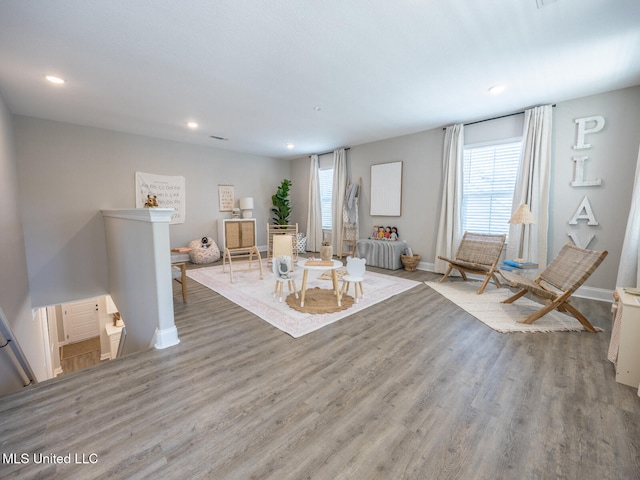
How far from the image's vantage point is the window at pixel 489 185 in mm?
4062

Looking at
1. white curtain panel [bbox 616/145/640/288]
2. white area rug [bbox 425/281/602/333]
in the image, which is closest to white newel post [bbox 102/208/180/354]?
white area rug [bbox 425/281/602/333]

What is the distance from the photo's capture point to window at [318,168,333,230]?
675 centimetres

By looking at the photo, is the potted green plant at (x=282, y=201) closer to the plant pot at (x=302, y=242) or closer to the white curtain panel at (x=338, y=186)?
the plant pot at (x=302, y=242)

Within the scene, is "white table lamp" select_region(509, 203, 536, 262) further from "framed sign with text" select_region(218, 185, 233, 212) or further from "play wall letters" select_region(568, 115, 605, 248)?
"framed sign with text" select_region(218, 185, 233, 212)

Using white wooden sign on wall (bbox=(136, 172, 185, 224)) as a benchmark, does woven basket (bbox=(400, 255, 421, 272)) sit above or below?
below

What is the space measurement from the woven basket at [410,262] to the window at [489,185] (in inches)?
38.3

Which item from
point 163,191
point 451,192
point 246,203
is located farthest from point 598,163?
point 163,191

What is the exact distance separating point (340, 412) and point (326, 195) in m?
5.74

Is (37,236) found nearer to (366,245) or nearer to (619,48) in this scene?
(366,245)

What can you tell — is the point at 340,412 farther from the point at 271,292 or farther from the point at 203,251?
the point at 203,251

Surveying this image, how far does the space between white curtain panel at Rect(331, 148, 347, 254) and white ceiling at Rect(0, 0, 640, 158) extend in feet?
6.80

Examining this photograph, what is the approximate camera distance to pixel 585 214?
11.2ft

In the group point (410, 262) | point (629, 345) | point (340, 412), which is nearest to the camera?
point (340, 412)

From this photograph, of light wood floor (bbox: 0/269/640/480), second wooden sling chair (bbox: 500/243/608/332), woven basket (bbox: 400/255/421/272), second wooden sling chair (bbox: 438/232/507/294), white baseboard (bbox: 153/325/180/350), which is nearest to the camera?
light wood floor (bbox: 0/269/640/480)
